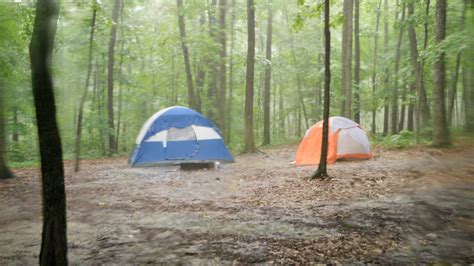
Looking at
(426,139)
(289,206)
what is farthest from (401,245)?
(426,139)

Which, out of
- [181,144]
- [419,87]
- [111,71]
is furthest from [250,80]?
[111,71]

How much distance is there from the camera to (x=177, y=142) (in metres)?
14.7

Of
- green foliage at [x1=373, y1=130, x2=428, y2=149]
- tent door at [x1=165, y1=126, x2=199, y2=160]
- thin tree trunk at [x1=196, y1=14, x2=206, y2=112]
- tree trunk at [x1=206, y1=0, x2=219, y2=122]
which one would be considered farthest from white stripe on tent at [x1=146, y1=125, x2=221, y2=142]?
thin tree trunk at [x1=196, y1=14, x2=206, y2=112]

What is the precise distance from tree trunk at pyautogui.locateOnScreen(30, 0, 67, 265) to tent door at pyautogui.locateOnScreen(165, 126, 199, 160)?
10.9m

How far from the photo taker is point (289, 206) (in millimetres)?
7176

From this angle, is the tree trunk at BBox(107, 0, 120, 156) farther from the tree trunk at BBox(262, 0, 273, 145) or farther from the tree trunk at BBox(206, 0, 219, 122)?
the tree trunk at BBox(262, 0, 273, 145)

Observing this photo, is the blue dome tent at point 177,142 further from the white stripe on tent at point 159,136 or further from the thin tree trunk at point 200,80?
the thin tree trunk at point 200,80

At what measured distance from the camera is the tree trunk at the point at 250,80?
1656cm

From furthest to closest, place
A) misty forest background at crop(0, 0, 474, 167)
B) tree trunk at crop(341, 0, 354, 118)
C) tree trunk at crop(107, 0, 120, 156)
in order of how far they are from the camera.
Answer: tree trunk at crop(107, 0, 120, 156) → tree trunk at crop(341, 0, 354, 118) → misty forest background at crop(0, 0, 474, 167)

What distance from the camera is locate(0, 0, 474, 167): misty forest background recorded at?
14.1 m

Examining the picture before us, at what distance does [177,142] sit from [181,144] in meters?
0.17

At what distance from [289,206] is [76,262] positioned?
390 centimetres

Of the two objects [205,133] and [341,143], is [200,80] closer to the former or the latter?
[205,133]

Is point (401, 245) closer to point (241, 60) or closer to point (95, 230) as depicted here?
point (95, 230)
